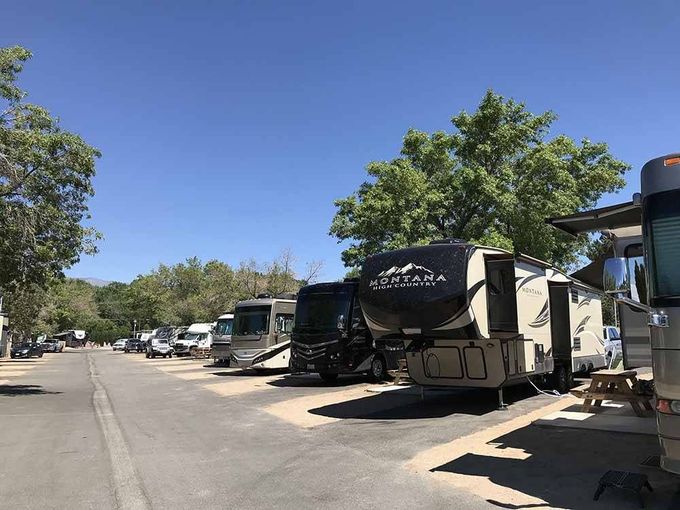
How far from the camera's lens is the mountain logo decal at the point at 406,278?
10.6 metres

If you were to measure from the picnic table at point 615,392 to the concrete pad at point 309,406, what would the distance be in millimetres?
4877

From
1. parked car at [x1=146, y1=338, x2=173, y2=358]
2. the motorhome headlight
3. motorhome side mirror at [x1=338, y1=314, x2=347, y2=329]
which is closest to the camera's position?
the motorhome headlight

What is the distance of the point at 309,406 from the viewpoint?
543 inches

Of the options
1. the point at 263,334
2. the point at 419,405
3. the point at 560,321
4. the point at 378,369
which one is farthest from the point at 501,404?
the point at 263,334

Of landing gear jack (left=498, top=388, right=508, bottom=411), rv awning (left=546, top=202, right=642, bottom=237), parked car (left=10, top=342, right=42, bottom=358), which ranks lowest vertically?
landing gear jack (left=498, top=388, right=508, bottom=411)

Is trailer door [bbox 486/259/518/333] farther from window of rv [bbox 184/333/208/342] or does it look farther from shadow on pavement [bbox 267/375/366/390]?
window of rv [bbox 184/333/208/342]

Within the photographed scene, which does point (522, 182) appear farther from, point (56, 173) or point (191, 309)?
point (191, 309)

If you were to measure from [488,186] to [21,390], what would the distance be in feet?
59.3

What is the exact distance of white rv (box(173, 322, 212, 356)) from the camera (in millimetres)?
43688

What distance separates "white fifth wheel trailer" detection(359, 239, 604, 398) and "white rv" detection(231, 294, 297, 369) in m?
10.9

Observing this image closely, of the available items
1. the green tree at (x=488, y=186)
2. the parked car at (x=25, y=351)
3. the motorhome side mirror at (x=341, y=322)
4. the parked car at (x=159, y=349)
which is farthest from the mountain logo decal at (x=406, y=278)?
the parked car at (x=25, y=351)

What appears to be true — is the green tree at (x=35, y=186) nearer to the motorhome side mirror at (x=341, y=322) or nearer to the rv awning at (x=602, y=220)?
the motorhome side mirror at (x=341, y=322)

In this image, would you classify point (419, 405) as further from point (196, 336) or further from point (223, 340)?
point (196, 336)

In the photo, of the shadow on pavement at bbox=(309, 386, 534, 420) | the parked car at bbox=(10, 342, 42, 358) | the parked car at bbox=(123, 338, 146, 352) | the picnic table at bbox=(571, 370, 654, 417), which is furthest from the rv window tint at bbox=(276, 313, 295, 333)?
the parked car at bbox=(123, 338, 146, 352)
